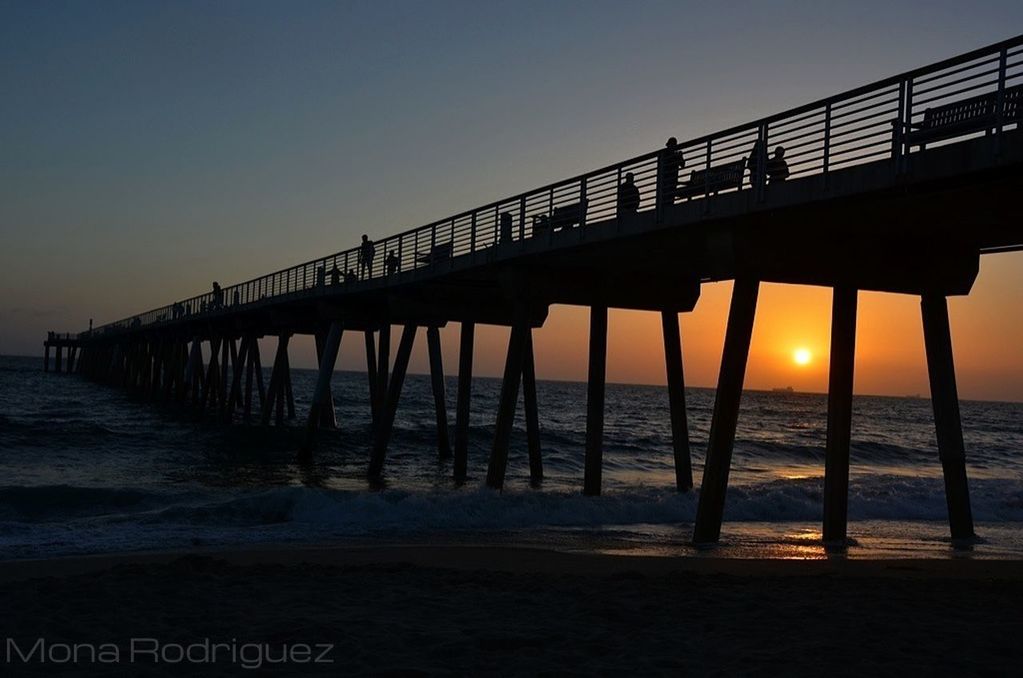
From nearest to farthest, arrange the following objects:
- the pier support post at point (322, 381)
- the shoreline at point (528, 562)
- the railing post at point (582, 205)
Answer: the shoreline at point (528, 562)
the railing post at point (582, 205)
the pier support post at point (322, 381)

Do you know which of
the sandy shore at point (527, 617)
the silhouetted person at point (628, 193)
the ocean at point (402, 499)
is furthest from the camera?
the silhouetted person at point (628, 193)

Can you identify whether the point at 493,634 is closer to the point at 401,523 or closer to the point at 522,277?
the point at 401,523

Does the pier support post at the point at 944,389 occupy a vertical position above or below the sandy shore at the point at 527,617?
above

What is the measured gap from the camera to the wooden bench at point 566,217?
15602mm

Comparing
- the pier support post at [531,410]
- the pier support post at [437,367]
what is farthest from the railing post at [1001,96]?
the pier support post at [437,367]

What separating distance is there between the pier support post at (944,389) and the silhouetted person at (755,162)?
3525 millimetres

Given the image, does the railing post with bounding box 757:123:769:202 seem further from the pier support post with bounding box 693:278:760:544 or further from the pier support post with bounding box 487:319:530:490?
the pier support post with bounding box 487:319:530:490

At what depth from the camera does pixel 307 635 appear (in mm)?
6812

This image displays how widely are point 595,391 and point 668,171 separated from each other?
5581 millimetres

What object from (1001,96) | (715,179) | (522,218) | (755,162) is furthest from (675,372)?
(1001,96)

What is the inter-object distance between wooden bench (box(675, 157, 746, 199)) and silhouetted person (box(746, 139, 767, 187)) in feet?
0.43

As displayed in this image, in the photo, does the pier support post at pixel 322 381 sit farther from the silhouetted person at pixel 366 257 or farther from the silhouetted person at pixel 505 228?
the silhouetted person at pixel 505 228

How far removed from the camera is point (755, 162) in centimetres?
1199

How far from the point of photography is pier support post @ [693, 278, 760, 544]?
1247 cm
